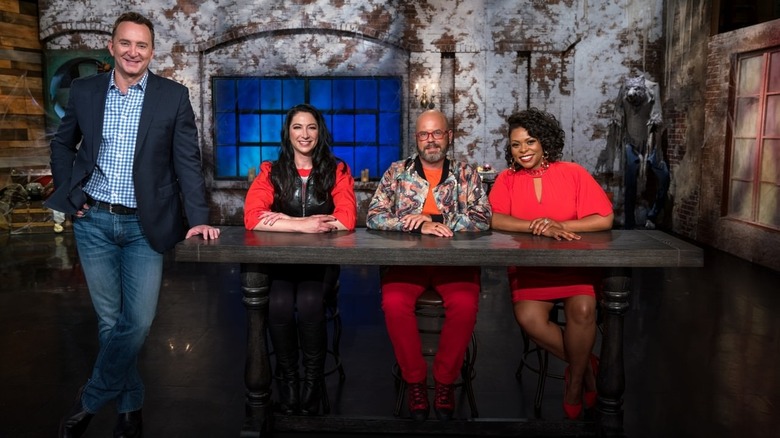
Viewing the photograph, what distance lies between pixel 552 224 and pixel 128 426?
1998 millimetres

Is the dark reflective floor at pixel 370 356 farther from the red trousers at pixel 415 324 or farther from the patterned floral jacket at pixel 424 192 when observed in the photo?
the patterned floral jacket at pixel 424 192

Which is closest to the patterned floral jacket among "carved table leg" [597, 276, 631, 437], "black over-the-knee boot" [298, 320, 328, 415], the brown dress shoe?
"black over-the-knee boot" [298, 320, 328, 415]

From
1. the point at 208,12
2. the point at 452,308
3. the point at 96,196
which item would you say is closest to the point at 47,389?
the point at 96,196

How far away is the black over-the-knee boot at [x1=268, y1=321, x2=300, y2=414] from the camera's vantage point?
3168 mm

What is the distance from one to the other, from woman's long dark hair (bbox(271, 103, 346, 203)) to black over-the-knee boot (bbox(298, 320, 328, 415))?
0.63 metres

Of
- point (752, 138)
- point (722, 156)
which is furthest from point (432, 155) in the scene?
point (722, 156)

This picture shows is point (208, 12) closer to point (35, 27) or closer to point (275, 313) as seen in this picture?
point (35, 27)

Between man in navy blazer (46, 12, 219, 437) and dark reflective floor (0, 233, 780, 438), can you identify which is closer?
man in navy blazer (46, 12, 219, 437)

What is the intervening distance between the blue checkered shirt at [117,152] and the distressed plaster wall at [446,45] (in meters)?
6.88

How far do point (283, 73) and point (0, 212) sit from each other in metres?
4.04

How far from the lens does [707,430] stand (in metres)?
3.17

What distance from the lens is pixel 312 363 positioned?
3215 millimetres

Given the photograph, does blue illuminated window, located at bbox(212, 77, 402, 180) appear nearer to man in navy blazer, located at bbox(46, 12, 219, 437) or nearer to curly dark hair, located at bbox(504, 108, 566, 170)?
curly dark hair, located at bbox(504, 108, 566, 170)

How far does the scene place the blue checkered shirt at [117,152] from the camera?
9.17ft
